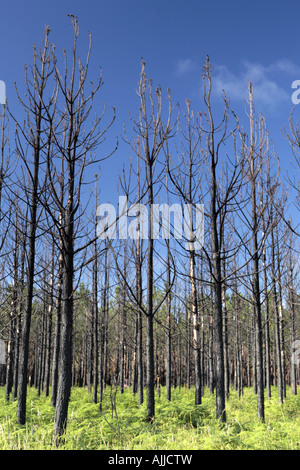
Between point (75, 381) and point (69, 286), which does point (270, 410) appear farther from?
point (75, 381)

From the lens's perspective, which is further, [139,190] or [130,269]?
[130,269]

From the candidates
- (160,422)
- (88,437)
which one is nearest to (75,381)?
(160,422)

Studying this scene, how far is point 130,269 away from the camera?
13492 mm

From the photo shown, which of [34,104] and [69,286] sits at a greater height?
[34,104]
